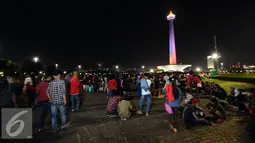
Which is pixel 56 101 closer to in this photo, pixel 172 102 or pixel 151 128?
pixel 151 128

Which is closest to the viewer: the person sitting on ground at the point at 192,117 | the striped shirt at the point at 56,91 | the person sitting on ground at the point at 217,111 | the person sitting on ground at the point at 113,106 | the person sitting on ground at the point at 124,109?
the striped shirt at the point at 56,91

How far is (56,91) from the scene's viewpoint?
5.67m

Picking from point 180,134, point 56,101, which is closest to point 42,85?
point 56,101

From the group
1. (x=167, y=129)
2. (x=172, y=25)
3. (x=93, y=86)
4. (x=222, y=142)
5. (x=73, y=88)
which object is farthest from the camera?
(x=172, y=25)

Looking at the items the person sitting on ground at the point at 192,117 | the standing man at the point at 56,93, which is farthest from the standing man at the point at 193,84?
the standing man at the point at 56,93

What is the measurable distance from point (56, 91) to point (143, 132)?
2987 millimetres

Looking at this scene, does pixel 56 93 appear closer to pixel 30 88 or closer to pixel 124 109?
pixel 124 109

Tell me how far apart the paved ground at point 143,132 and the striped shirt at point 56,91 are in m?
1.05

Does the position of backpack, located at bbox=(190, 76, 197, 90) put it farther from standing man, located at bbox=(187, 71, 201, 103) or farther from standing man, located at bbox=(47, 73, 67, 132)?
standing man, located at bbox=(47, 73, 67, 132)

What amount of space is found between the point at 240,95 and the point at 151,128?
461 cm

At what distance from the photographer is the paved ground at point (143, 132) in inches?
202

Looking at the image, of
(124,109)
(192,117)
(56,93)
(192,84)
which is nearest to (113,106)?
(124,109)

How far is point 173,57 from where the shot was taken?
57344mm

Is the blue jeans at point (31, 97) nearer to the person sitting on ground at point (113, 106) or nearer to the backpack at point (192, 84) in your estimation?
the person sitting on ground at point (113, 106)
